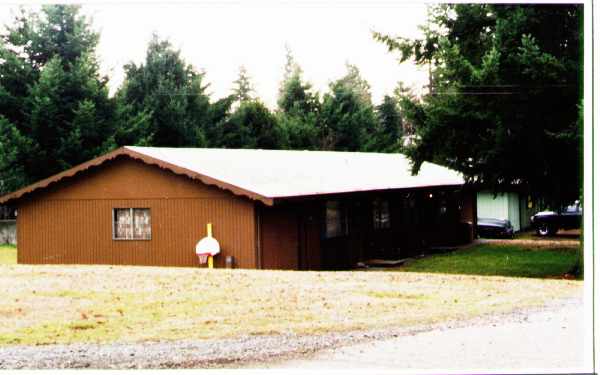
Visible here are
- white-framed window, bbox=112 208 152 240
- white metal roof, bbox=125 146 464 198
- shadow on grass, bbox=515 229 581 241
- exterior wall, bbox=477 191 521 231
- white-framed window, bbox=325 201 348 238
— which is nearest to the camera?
white metal roof, bbox=125 146 464 198

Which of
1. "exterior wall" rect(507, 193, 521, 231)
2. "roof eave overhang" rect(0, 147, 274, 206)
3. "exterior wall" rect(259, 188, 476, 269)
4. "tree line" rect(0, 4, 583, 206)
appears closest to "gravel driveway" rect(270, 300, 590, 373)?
"tree line" rect(0, 4, 583, 206)

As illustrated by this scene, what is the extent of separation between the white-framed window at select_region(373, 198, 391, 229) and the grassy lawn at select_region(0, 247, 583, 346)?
8254 millimetres

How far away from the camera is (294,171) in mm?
24297

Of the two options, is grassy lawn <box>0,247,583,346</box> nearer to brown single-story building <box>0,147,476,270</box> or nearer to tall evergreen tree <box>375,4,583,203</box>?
brown single-story building <box>0,147,476,270</box>

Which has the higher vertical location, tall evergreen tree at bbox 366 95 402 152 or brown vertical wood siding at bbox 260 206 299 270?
tall evergreen tree at bbox 366 95 402 152

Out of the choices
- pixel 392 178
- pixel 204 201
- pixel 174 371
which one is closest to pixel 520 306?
pixel 174 371

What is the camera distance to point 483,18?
21.2 meters

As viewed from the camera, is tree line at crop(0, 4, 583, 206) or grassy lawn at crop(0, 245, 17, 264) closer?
tree line at crop(0, 4, 583, 206)

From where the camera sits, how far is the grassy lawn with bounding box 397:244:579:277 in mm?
21672

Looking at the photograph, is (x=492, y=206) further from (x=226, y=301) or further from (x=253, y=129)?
(x=226, y=301)

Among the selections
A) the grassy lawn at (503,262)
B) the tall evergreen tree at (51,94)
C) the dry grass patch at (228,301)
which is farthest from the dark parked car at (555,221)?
the tall evergreen tree at (51,94)

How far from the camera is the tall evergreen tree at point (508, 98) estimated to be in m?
18.5

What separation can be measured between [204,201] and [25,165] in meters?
17.9

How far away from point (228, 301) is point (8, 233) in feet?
82.3
